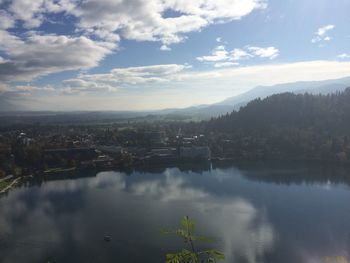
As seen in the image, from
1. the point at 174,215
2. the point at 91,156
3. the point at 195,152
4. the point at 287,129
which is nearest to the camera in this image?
the point at 174,215

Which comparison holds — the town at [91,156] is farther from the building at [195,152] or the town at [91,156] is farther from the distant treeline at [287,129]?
the distant treeline at [287,129]

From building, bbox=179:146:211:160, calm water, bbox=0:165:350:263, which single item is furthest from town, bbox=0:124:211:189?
calm water, bbox=0:165:350:263

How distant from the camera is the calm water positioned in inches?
315

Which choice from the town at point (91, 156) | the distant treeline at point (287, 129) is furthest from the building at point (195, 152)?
the distant treeline at point (287, 129)

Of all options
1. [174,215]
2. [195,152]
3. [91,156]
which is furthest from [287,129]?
[174,215]

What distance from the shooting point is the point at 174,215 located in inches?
412

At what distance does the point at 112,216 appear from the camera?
34.5 ft

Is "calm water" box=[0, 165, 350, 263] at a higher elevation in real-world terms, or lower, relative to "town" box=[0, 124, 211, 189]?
lower

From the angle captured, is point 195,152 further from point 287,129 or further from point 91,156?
point 287,129

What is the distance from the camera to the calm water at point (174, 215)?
8.00 m

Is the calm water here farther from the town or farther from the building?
the building

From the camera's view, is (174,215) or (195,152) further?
(195,152)

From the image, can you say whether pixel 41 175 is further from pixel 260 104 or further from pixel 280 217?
pixel 260 104

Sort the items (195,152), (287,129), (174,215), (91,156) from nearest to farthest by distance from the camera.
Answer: (174,215) → (91,156) → (195,152) → (287,129)
